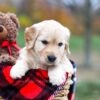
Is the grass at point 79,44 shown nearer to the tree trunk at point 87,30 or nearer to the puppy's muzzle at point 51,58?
the tree trunk at point 87,30

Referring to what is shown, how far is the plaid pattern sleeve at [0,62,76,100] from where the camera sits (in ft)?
10.2

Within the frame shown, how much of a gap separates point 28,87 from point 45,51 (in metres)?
0.24

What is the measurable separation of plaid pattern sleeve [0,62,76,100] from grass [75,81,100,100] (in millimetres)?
5761

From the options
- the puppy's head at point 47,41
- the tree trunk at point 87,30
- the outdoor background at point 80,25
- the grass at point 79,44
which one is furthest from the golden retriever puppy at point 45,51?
the grass at point 79,44

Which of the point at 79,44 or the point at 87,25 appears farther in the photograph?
the point at 79,44

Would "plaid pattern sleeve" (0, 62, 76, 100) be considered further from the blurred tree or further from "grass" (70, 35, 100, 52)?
"grass" (70, 35, 100, 52)

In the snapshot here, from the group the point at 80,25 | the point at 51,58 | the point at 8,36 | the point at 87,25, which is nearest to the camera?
the point at 51,58

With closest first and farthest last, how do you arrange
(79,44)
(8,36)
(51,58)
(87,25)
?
(51,58) → (8,36) → (87,25) → (79,44)

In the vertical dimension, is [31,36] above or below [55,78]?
above

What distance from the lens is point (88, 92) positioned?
371 inches

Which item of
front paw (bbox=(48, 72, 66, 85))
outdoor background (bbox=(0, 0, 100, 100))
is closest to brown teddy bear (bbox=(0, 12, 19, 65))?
front paw (bbox=(48, 72, 66, 85))

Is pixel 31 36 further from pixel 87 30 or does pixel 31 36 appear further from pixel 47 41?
pixel 87 30

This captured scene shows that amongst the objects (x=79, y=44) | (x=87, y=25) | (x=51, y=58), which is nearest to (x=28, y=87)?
(x=51, y=58)

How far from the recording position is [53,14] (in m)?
23.4
